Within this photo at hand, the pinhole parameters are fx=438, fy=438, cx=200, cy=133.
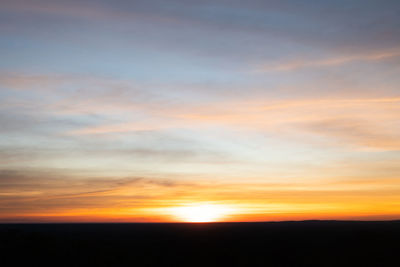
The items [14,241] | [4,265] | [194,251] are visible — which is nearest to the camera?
[4,265]

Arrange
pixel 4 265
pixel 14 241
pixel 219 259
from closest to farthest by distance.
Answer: pixel 4 265
pixel 219 259
pixel 14 241

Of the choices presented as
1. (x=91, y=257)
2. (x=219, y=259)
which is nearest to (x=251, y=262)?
(x=219, y=259)

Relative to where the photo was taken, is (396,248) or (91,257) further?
(396,248)

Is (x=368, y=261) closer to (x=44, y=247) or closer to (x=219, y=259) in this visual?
(x=219, y=259)

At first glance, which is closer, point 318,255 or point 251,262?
point 251,262

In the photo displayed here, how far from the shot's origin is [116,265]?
116ft

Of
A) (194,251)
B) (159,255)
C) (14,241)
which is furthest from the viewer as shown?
(14,241)

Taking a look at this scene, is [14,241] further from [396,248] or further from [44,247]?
[396,248]

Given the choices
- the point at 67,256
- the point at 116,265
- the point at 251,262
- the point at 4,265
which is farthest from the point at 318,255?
the point at 4,265

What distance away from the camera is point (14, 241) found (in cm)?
4988

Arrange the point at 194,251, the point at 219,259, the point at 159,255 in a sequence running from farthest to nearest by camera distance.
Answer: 1. the point at 194,251
2. the point at 159,255
3. the point at 219,259

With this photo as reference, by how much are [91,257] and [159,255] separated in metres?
6.27

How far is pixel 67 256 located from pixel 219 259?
14100 millimetres

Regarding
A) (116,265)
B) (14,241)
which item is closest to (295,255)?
(116,265)
